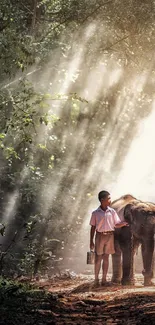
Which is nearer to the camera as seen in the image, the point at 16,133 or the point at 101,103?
the point at 16,133

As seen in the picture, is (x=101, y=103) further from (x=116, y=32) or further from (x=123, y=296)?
(x=123, y=296)

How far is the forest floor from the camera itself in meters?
6.02

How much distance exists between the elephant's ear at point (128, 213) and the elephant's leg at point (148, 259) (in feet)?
1.74

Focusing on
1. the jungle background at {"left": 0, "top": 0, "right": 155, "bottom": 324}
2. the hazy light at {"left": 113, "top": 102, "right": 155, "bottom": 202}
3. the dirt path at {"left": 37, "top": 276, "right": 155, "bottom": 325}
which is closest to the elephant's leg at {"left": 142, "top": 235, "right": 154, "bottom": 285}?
the dirt path at {"left": 37, "top": 276, "right": 155, "bottom": 325}

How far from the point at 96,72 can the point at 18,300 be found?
35.6ft

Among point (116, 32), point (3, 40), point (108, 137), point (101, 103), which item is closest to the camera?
point (3, 40)

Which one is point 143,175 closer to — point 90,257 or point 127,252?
point 127,252

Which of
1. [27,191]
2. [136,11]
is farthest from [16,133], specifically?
[136,11]

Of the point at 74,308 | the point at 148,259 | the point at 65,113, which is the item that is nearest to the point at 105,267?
the point at 148,259

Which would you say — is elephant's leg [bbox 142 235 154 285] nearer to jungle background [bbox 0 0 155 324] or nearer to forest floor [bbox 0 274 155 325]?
forest floor [bbox 0 274 155 325]

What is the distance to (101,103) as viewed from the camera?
18406 millimetres

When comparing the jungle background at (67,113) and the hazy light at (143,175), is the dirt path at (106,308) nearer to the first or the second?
the jungle background at (67,113)

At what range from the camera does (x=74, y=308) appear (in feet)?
23.6

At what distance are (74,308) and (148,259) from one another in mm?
3388
